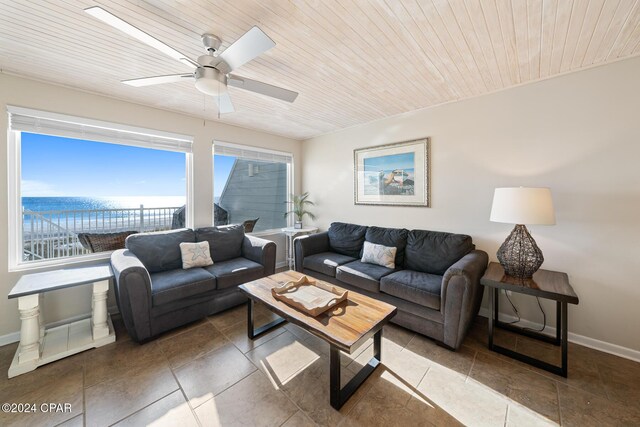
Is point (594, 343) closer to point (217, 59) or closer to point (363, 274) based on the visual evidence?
point (363, 274)

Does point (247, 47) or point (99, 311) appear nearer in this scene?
point (247, 47)

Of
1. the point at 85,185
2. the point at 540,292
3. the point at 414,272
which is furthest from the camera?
the point at 85,185

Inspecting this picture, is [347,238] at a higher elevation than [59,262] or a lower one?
higher

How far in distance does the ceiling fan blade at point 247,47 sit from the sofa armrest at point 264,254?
6.94 feet

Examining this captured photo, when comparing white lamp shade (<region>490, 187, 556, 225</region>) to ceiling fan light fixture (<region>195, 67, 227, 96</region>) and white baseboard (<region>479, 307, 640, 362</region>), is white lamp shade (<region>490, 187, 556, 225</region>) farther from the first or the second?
ceiling fan light fixture (<region>195, 67, 227, 96</region>)

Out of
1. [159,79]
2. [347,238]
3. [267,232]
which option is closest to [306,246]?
[347,238]

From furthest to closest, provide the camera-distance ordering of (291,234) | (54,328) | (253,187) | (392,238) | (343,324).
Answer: (253,187) < (291,234) < (392,238) < (54,328) < (343,324)

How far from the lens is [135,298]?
210 centimetres

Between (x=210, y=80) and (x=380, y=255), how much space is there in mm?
2486

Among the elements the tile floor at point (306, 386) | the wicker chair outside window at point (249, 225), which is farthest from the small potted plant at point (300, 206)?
the tile floor at point (306, 386)

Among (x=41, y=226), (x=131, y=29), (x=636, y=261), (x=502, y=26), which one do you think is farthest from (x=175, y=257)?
(x=636, y=261)

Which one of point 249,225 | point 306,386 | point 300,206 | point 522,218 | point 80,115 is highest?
point 80,115

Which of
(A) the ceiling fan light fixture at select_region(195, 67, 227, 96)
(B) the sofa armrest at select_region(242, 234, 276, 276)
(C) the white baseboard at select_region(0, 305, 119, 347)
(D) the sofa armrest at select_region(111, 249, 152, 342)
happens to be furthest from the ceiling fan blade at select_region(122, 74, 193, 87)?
(C) the white baseboard at select_region(0, 305, 119, 347)

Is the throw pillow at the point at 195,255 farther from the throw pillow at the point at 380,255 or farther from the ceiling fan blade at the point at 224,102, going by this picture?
the throw pillow at the point at 380,255
